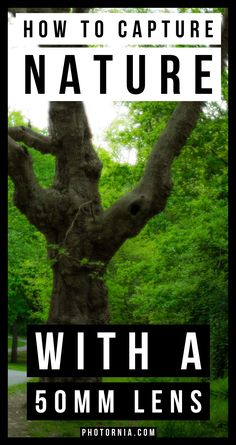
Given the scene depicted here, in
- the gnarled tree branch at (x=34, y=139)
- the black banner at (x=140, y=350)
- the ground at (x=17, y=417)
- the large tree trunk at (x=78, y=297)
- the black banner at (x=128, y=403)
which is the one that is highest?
the gnarled tree branch at (x=34, y=139)

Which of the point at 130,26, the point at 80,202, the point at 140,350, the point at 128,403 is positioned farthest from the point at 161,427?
the point at 130,26

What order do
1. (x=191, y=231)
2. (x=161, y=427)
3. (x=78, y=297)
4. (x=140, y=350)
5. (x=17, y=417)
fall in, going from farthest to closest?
(x=191, y=231)
(x=78, y=297)
(x=17, y=417)
(x=161, y=427)
(x=140, y=350)

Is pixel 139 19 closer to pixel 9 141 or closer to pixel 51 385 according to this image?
pixel 9 141

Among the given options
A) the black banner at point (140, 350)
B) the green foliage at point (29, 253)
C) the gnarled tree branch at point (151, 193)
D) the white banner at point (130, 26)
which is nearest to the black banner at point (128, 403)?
the black banner at point (140, 350)

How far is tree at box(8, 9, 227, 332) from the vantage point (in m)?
10.7

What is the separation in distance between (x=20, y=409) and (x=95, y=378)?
5.28 feet

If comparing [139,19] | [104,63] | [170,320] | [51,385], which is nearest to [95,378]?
[51,385]

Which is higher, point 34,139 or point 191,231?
point 34,139

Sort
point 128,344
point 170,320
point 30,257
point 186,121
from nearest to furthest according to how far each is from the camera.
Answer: point 128,344 → point 186,121 → point 170,320 → point 30,257

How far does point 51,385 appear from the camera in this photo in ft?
33.7

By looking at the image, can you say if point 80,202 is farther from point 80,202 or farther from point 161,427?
point 161,427

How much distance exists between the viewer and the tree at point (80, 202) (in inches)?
422

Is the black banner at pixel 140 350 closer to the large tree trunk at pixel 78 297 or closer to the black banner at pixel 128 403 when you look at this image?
the black banner at pixel 128 403

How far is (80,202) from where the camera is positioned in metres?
11.1
